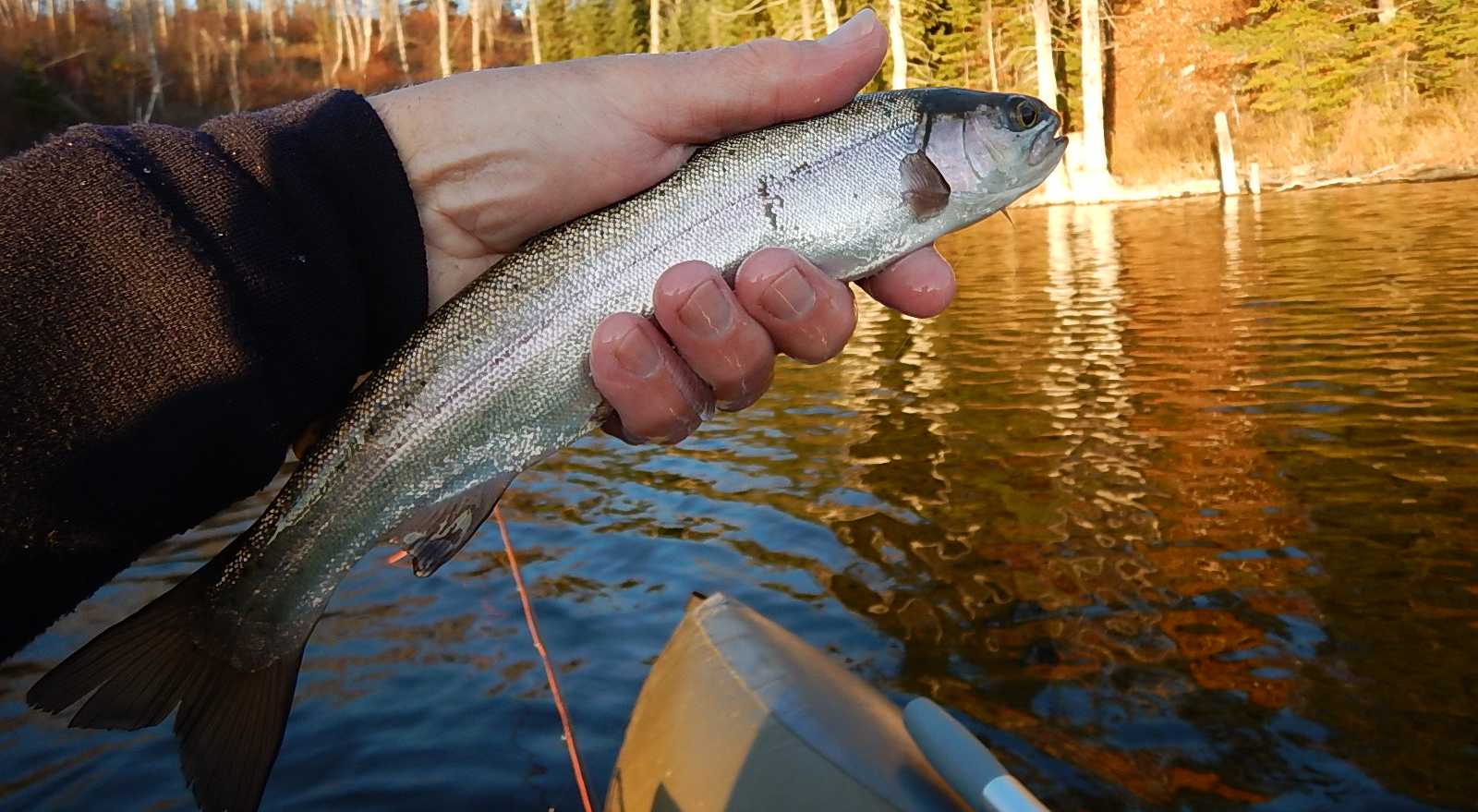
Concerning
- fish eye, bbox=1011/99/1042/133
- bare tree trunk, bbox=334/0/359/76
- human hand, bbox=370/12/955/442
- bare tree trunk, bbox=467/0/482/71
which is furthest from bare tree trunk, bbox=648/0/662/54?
fish eye, bbox=1011/99/1042/133

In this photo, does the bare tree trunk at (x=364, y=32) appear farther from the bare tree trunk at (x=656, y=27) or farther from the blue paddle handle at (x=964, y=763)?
the blue paddle handle at (x=964, y=763)

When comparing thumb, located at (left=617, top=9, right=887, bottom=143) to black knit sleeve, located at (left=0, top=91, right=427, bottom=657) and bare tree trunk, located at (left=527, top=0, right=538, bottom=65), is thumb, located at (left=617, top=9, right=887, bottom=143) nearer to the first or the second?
black knit sleeve, located at (left=0, top=91, right=427, bottom=657)

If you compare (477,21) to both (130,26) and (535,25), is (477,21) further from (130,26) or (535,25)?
(130,26)

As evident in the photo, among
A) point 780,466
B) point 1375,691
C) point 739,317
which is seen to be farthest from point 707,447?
point 739,317

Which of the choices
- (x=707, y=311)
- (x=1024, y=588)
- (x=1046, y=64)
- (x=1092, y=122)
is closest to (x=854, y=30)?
(x=707, y=311)

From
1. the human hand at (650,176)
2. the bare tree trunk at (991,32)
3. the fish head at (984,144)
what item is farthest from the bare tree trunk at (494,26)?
the fish head at (984,144)
